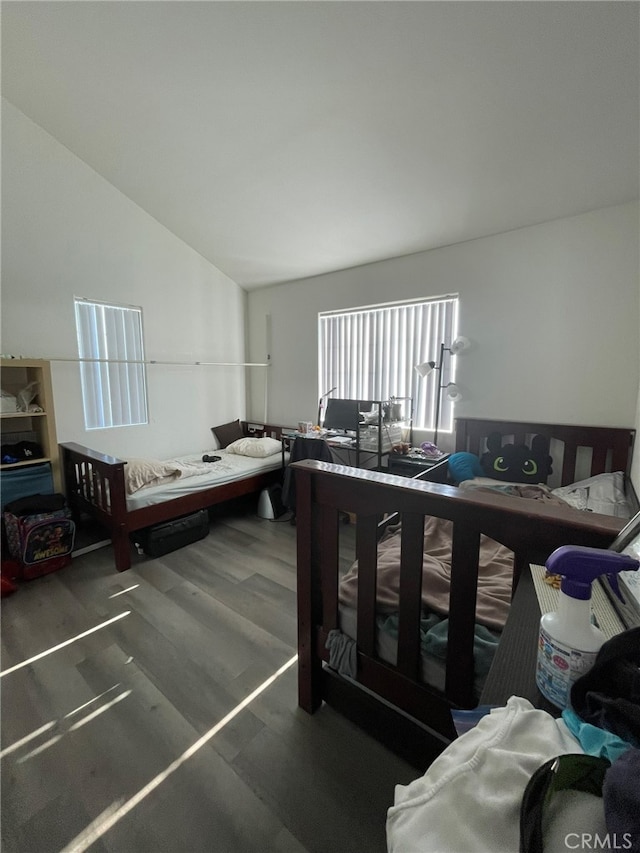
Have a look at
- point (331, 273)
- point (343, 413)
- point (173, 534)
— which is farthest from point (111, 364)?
point (331, 273)

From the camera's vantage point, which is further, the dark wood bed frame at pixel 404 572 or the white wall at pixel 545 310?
the white wall at pixel 545 310

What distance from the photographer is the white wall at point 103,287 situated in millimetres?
2676

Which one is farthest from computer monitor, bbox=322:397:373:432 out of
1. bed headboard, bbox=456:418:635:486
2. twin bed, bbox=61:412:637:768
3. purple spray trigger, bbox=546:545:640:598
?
purple spray trigger, bbox=546:545:640:598

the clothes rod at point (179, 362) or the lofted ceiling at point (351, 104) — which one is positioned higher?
the lofted ceiling at point (351, 104)

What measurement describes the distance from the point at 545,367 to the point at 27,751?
3.44 meters

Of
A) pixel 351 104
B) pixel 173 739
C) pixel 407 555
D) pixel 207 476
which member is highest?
pixel 351 104

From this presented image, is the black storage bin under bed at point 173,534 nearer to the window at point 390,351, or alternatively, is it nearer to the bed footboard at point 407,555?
the bed footboard at point 407,555

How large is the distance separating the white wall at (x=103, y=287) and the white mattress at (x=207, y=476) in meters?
0.55

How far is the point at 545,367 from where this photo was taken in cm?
259

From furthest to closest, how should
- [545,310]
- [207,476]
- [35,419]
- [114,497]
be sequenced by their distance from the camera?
[207,476] < [35,419] < [545,310] < [114,497]

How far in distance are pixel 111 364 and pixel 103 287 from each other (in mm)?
679

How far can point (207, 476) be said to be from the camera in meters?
3.08

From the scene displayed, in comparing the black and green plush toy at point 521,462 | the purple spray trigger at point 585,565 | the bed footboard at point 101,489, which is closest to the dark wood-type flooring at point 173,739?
the bed footboard at point 101,489

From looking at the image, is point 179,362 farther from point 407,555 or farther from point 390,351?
point 407,555
